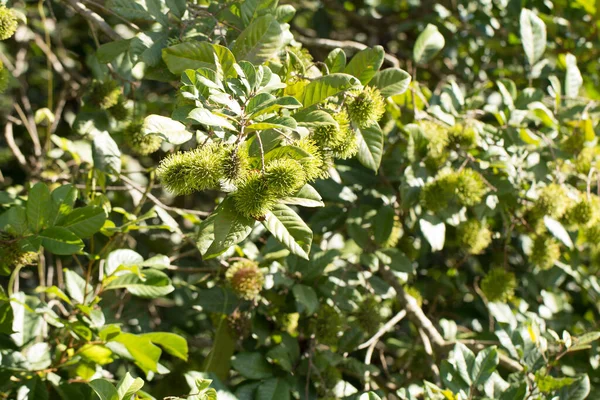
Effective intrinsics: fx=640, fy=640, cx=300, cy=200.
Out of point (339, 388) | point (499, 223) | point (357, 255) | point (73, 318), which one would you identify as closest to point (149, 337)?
point (73, 318)

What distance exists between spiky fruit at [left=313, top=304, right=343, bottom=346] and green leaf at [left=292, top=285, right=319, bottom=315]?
0.18ft

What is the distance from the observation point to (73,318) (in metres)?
1.89

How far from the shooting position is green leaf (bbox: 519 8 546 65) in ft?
7.31

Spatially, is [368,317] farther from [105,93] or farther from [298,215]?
[105,93]

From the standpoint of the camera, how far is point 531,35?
2246 mm

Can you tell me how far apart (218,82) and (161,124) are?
13 centimetres

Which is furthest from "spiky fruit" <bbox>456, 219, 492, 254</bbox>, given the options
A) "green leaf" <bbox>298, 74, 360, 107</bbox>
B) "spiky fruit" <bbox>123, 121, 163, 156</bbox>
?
"spiky fruit" <bbox>123, 121, 163, 156</bbox>

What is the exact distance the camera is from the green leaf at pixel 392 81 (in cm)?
156

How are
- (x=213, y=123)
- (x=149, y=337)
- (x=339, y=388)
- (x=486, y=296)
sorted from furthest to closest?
(x=486, y=296)
(x=339, y=388)
(x=149, y=337)
(x=213, y=123)

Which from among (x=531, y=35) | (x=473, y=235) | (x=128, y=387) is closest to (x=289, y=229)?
(x=128, y=387)

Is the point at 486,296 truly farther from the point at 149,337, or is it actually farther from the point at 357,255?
the point at 149,337

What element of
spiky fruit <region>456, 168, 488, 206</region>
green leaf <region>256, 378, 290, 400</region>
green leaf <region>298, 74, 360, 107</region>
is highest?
green leaf <region>298, 74, 360, 107</region>

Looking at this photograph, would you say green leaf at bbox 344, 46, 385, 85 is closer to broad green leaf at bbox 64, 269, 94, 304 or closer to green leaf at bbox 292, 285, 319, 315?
green leaf at bbox 292, 285, 319, 315

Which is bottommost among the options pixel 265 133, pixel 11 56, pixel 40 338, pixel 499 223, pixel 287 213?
pixel 499 223
